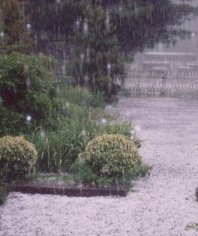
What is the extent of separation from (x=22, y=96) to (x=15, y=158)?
2519 millimetres

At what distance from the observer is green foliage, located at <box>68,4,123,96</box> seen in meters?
19.2

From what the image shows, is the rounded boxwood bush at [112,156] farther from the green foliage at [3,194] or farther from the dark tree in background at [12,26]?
the dark tree in background at [12,26]

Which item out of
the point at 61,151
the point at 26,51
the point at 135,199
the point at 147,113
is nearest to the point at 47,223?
the point at 135,199

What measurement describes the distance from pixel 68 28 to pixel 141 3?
3.36m

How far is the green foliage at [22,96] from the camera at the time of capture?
9.58 metres

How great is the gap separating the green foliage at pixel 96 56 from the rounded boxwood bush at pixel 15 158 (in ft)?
38.3

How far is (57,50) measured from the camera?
24.7m

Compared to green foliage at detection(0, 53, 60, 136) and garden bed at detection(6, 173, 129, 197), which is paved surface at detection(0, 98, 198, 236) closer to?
garden bed at detection(6, 173, 129, 197)

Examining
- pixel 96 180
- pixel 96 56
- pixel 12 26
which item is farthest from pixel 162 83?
pixel 96 180

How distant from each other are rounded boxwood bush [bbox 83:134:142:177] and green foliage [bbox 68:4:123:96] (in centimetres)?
1151

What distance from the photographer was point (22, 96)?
9.86 m

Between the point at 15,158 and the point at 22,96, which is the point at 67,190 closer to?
the point at 15,158

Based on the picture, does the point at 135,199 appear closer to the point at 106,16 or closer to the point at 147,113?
the point at 147,113

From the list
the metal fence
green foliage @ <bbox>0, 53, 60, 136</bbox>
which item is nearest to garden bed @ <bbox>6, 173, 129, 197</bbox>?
green foliage @ <bbox>0, 53, 60, 136</bbox>
